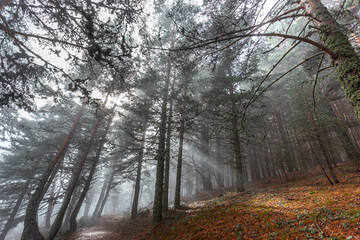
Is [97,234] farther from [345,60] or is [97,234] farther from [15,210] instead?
[345,60]

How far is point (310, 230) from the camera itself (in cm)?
331

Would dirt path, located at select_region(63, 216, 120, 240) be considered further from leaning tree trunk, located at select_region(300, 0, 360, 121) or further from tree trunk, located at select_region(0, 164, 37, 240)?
leaning tree trunk, located at select_region(300, 0, 360, 121)

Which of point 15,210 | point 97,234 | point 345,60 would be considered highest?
point 345,60

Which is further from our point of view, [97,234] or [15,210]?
[15,210]

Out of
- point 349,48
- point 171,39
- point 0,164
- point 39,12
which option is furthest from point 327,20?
point 0,164

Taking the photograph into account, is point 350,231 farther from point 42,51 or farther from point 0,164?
point 0,164

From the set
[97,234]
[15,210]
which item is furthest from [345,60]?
[15,210]

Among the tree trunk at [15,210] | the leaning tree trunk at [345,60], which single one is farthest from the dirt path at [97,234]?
the leaning tree trunk at [345,60]

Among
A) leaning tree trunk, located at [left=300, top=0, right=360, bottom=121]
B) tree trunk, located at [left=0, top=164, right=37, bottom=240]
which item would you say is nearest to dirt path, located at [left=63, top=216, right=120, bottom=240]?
tree trunk, located at [left=0, top=164, right=37, bottom=240]

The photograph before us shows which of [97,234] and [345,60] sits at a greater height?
[345,60]

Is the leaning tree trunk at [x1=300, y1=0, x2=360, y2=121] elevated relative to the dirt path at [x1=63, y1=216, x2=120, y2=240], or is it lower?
elevated

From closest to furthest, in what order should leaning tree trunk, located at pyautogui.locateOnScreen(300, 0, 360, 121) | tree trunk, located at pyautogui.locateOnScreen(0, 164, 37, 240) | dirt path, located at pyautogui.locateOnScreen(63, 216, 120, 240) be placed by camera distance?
leaning tree trunk, located at pyautogui.locateOnScreen(300, 0, 360, 121), dirt path, located at pyautogui.locateOnScreen(63, 216, 120, 240), tree trunk, located at pyautogui.locateOnScreen(0, 164, 37, 240)

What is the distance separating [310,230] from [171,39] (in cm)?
1411

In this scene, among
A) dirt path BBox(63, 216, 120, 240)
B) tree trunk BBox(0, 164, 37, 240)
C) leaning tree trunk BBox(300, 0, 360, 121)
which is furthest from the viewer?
tree trunk BBox(0, 164, 37, 240)
